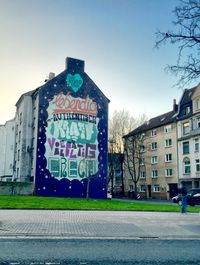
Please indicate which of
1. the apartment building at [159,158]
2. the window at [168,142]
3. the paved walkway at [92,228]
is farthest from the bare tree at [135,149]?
the paved walkway at [92,228]

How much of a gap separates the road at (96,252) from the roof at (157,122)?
4625cm

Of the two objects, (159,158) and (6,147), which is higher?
(6,147)

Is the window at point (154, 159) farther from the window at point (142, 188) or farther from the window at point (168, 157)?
the window at point (142, 188)

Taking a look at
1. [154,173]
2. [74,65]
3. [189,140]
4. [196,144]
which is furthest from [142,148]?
[74,65]

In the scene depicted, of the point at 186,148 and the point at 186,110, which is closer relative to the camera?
the point at 186,148

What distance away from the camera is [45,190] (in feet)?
126

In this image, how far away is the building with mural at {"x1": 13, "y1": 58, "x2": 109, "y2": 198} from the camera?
1538 inches

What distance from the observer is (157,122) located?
198 feet

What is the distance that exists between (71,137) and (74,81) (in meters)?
7.55

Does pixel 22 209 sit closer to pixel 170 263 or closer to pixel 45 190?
pixel 170 263

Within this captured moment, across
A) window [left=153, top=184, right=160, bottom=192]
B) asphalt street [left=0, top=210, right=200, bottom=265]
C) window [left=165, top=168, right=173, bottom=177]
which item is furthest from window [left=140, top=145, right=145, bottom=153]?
asphalt street [left=0, top=210, right=200, bottom=265]

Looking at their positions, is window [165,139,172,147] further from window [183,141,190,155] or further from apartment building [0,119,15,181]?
apartment building [0,119,15,181]

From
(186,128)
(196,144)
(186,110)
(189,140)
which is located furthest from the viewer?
(186,110)

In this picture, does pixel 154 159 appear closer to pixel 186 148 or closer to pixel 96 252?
pixel 186 148
